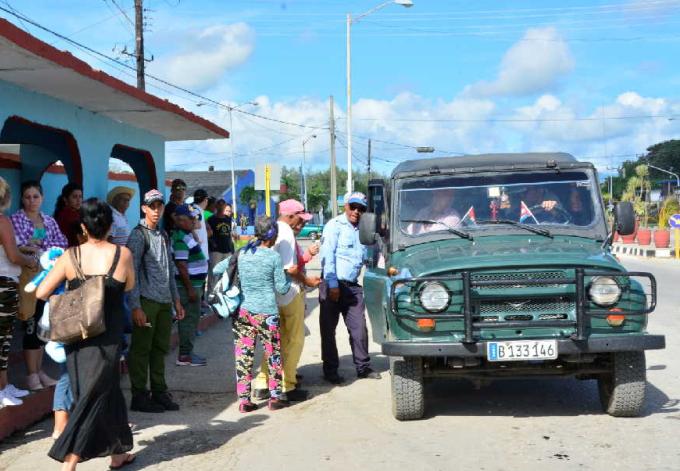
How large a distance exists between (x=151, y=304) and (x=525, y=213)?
3.21 meters

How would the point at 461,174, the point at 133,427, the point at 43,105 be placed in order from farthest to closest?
1. the point at 43,105
2. the point at 461,174
3. the point at 133,427

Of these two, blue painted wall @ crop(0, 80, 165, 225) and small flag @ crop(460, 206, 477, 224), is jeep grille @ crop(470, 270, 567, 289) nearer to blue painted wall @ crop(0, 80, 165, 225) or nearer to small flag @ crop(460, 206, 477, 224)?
small flag @ crop(460, 206, 477, 224)

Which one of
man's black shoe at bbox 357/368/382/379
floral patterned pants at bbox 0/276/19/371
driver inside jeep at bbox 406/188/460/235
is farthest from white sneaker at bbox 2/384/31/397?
driver inside jeep at bbox 406/188/460/235

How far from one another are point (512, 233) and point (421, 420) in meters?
1.71

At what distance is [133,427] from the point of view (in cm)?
639

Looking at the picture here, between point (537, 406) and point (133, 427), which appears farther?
point (537, 406)

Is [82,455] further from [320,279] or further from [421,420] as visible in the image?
[320,279]

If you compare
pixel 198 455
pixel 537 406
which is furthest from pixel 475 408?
pixel 198 455

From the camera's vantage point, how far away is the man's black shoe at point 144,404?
22.5ft

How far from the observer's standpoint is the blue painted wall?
858 centimetres

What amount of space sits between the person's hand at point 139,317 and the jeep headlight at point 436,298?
213 cm

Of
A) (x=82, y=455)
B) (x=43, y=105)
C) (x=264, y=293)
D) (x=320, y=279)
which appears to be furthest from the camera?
(x=43, y=105)

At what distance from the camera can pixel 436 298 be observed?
237 inches

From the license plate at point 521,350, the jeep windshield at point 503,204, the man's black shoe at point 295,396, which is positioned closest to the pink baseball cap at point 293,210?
the jeep windshield at point 503,204
